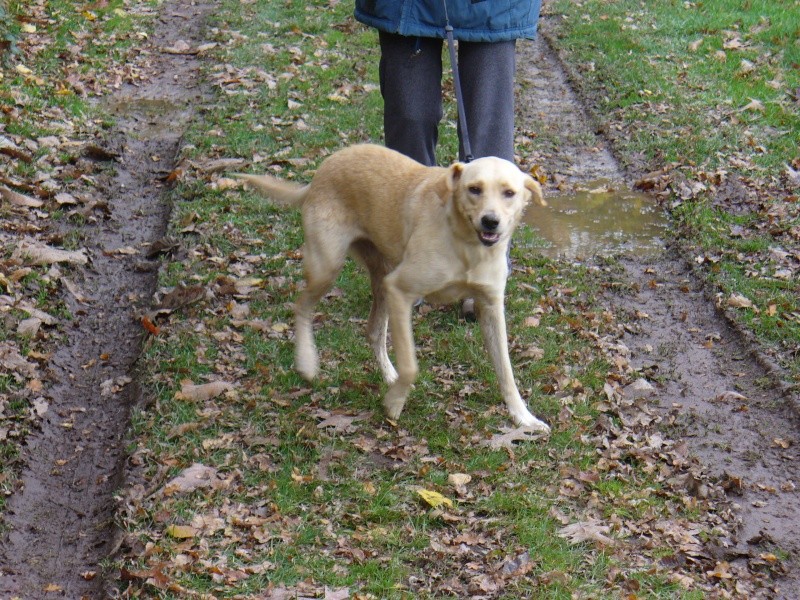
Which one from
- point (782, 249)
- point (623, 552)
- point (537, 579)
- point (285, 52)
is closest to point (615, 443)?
point (623, 552)

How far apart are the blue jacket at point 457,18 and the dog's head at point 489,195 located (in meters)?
1.15

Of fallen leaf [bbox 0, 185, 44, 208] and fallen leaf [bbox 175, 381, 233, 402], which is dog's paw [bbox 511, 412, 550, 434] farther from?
fallen leaf [bbox 0, 185, 44, 208]

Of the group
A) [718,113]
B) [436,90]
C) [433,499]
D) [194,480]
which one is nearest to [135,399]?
[194,480]

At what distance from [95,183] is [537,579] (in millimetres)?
5063

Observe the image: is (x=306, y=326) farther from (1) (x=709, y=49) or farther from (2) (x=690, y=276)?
(1) (x=709, y=49)

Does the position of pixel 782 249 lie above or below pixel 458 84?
below

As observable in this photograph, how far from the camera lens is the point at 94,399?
546 cm

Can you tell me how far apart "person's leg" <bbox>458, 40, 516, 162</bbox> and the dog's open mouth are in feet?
4.05

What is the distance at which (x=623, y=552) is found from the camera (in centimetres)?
433

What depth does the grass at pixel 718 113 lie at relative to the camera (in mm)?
6809

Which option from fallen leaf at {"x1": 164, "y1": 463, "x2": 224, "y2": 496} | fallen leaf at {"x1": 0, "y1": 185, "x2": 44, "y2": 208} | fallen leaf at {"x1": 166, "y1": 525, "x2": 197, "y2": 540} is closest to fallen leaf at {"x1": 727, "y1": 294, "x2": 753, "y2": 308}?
fallen leaf at {"x1": 164, "y1": 463, "x2": 224, "y2": 496}

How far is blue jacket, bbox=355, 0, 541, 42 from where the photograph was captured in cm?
549

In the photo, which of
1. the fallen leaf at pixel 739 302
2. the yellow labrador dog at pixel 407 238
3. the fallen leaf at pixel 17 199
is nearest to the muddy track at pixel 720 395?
the fallen leaf at pixel 739 302

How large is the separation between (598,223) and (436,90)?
7.62 feet
